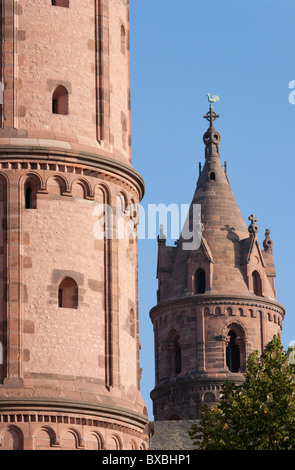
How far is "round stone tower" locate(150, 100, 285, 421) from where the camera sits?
317ft

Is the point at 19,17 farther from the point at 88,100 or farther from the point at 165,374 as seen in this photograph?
the point at 165,374

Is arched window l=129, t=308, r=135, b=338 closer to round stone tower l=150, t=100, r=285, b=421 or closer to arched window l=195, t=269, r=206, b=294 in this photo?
round stone tower l=150, t=100, r=285, b=421

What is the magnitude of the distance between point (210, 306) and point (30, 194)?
43102 millimetres

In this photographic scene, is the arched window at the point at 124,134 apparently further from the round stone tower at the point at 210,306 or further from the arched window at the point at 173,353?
the arched window at the point at 173,353

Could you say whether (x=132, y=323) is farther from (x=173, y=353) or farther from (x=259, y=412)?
(x=173, y=353)

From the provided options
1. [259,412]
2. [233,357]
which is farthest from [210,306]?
[259,412]

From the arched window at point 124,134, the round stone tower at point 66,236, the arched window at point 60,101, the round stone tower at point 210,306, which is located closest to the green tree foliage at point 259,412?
the round stone tower at point 66,236

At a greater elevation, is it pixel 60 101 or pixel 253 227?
pixel 253 227

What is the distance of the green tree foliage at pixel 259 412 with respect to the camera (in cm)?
5709

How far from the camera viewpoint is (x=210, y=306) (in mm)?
97750

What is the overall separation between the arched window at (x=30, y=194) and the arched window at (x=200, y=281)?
143 ft

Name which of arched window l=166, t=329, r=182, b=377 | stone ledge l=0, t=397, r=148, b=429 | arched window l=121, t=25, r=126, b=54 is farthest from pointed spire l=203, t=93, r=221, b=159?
stone ledge l=0, t=397, r=148, b=429

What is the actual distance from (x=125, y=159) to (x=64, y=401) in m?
9.24

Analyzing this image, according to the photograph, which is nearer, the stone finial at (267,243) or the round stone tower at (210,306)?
the round stone tower at (210,306)
